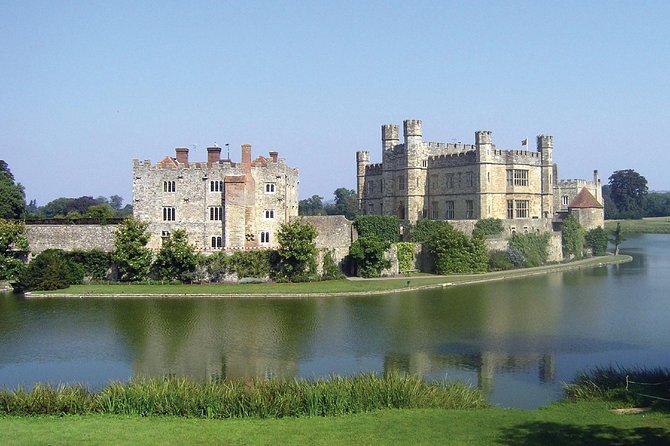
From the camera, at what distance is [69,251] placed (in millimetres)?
38594

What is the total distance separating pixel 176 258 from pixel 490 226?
2135 centimetres

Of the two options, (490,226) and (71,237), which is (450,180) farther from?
(71,237)

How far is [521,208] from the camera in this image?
5150cm

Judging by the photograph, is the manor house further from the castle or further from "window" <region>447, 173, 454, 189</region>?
Result: "window" <region>447, 173, 454, 189</region>

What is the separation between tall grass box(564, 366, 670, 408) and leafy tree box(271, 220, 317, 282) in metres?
20.9

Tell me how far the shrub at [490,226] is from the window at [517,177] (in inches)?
149

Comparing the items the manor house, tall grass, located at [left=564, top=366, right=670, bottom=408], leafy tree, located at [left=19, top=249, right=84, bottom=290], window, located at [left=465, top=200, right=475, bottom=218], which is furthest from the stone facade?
tall grass, located at [left=564, top=366, right=670, bottom=408]

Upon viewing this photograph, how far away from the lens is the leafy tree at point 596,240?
184 ft

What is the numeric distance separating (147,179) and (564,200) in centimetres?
3873

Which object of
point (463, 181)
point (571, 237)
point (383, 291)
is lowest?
point (383, 291)

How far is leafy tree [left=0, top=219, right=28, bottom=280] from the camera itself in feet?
123

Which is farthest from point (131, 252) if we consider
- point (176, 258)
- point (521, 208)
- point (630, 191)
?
point (630, 191)

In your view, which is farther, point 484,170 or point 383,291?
point 484,170

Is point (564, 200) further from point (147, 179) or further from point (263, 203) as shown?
point (147, 179)
